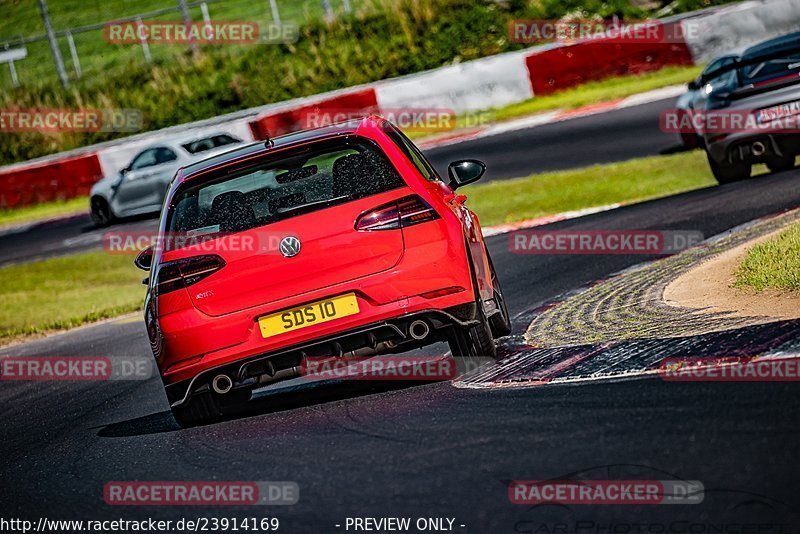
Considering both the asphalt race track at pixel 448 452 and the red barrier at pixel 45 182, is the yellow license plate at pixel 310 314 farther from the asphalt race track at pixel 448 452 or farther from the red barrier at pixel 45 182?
the red barrier at pixel 45 182

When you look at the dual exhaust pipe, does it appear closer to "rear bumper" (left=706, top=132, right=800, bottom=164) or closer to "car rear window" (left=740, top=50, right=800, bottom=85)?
"rear bumper" (left=706, top=132, right=800, bottom=164)

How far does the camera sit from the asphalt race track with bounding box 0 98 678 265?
20.1 m

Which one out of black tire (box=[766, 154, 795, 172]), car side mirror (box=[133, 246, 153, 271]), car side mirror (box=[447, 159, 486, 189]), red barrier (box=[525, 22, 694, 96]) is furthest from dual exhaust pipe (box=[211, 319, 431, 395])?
red barrier (box=[525, 22, 694, 96])

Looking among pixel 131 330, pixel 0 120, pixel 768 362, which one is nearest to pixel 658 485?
pixel 768 362

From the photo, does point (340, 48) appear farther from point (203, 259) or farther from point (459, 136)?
point (203, 259)

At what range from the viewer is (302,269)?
7.01 meters

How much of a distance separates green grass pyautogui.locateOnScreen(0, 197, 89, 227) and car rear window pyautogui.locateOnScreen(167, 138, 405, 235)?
20986 millimetres

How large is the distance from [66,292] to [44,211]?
10914 millimetres

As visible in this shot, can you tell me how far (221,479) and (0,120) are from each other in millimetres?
32331

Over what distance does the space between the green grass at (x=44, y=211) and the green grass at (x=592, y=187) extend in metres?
11.4

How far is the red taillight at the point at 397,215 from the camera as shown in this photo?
7055mm

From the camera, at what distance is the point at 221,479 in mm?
5934

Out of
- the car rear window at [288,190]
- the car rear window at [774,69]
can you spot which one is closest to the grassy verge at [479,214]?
the car rear window at [774,69]

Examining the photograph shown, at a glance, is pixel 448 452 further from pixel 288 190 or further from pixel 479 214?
pixel 479 214
